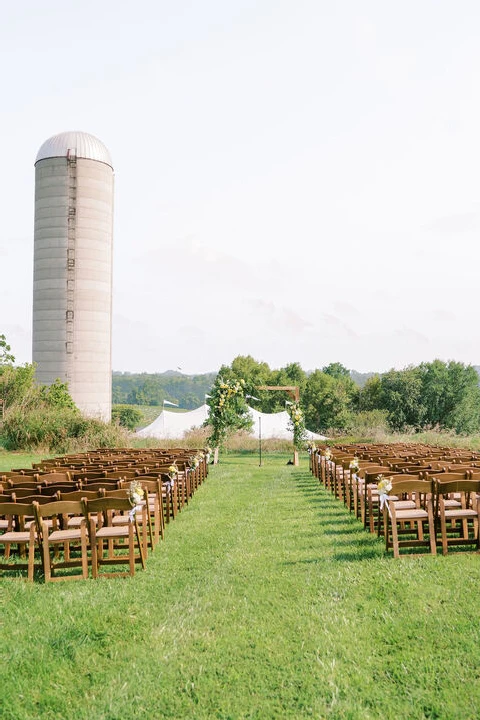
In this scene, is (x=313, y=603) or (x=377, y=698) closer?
(x=377, y=698)

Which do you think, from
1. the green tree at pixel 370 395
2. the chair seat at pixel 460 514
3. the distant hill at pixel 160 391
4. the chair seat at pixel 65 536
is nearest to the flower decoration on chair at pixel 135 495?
the chair seat at pixel 65 536

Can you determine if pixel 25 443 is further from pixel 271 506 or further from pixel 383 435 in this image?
pixel 271 506

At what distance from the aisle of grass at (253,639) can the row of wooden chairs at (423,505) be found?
479 millimetres

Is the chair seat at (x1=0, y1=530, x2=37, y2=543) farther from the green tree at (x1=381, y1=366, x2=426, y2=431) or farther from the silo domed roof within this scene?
the silo domed roof

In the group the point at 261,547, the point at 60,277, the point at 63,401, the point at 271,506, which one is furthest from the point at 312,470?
the point at 60,277

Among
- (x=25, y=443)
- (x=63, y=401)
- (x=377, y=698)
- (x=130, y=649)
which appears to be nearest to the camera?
(x=377, y=698)

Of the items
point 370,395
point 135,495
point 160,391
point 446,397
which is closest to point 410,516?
point 135,495

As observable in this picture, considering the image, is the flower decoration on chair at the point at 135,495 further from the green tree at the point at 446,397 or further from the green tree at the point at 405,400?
the green tree at the point at 446,397

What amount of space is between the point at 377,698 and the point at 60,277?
183 ft

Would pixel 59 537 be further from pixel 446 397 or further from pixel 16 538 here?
pixel 446 397

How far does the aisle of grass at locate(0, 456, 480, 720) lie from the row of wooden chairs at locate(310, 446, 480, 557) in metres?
0.48

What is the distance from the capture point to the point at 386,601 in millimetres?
6324

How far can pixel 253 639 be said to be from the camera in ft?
17.8

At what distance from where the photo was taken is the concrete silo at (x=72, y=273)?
5694 centimetres
